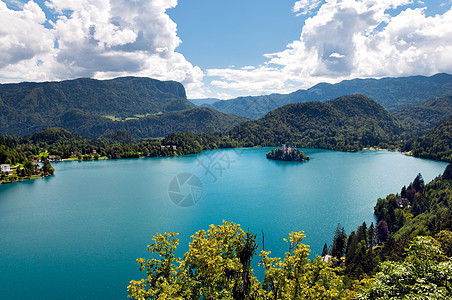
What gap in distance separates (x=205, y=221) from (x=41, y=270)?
78.5 feet

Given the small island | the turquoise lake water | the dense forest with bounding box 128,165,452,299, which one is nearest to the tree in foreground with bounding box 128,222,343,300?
the dense forest with bounding box 128,165,452,299

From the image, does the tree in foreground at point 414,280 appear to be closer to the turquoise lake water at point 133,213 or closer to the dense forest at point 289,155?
the turquoise lake water at point 133,213

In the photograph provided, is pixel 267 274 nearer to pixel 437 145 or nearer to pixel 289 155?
pixel 289 155

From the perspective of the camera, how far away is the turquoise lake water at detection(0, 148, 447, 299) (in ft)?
98.2

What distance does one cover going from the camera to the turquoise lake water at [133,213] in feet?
98.2

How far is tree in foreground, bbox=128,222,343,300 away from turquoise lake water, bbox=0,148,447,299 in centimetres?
1870

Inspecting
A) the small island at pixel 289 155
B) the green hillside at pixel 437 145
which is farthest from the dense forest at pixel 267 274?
the green hillside at pixel 437 145

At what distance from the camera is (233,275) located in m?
12.2

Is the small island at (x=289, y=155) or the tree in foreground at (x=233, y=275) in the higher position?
the tree in foreground at (x=233, y=275)

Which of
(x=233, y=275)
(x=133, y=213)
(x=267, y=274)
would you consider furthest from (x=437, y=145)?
(x=233, y=275)

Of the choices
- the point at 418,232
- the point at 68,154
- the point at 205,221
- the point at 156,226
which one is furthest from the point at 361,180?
the point at 68,154

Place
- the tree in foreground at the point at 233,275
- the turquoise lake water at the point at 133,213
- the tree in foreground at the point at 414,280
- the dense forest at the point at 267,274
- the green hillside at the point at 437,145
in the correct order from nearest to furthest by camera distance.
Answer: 1. the tree in foreground at the point at 414,280
2. the dense forest at the point at 267,274
3. the tree in foreground at the point at 233,275
4. the turquoise lake water at the point at 133,213
5. the green hillside at the point at 437,145

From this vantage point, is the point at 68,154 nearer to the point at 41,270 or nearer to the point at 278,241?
the point at 41,270

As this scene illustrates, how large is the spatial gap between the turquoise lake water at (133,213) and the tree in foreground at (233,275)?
1870 cm
